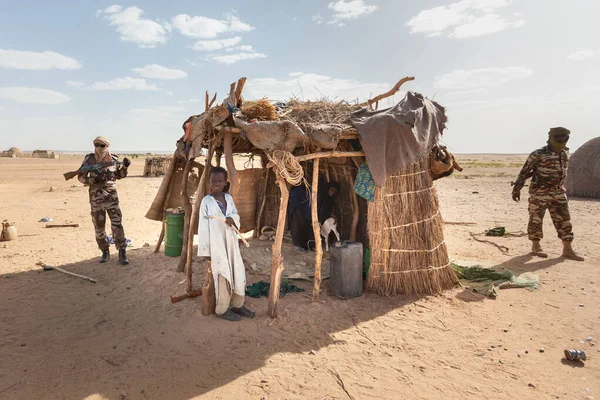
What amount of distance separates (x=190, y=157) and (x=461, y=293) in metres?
4.41

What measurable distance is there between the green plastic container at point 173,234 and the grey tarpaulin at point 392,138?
3414 mm

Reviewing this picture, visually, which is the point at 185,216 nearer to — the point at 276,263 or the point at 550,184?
the point at 276,263

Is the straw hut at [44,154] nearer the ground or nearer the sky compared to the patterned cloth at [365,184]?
nearer the sky

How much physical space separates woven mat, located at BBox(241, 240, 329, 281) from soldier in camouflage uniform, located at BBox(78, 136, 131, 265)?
2.17 metres

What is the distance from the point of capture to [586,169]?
1413cm

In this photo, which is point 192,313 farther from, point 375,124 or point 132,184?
point 132,184

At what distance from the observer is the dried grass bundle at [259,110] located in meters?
4.66

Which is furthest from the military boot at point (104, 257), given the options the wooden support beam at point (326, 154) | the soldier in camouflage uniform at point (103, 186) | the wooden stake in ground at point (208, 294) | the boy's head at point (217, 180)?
the wooden support beam at point (326, 154)

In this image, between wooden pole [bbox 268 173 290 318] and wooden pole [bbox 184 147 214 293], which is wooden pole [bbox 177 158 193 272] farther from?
wooden pole [bbox 268 173 290 318]

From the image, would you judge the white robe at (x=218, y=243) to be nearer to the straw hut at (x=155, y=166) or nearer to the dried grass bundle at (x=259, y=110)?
the dried grass bundle at (x=259, y=110)

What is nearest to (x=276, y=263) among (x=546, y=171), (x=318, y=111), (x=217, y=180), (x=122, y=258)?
(x=217, y=180)

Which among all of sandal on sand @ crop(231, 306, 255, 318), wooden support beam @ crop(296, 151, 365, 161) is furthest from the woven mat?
wooden support beam @ crop(296, 151, 365, 161)

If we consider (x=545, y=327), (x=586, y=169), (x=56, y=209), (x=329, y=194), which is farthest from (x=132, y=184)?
(x=586, y=169)

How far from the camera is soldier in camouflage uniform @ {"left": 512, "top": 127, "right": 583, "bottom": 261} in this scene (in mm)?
6586
